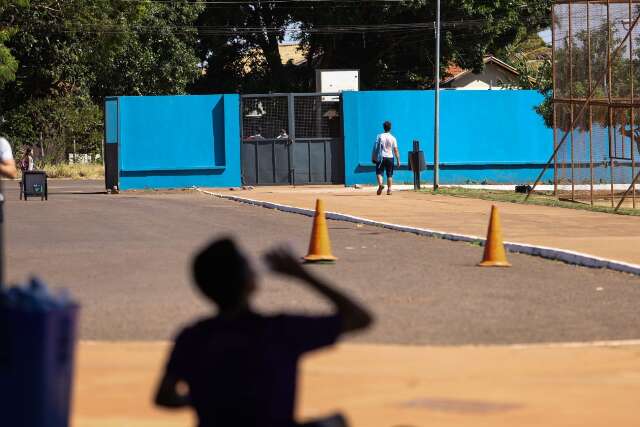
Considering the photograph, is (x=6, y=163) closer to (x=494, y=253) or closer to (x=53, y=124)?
(x=494, y=253)

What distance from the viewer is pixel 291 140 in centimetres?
4019

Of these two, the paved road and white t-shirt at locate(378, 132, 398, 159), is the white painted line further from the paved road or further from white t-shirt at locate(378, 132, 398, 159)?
white t-shirt at locate(378, 132, 398, 159)

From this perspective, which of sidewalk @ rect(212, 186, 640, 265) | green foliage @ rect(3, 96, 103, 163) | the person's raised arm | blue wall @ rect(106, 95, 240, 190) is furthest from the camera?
green foliage @ rect(3, 96, 103, 163)

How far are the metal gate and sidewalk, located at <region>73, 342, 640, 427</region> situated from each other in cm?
3041

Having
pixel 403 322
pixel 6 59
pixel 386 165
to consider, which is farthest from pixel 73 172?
pixel 403 322

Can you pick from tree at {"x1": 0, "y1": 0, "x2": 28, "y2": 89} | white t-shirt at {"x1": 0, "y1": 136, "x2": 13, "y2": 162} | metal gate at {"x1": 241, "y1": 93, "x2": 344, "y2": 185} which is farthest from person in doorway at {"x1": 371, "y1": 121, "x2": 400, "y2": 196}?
white t-shirt at {"x1": 0, "y1": 136, "x2": 13, "y2": 162}

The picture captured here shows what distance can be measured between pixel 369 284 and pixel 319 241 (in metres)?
2.12

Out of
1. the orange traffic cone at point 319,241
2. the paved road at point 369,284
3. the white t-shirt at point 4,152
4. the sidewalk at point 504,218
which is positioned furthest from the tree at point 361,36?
the white t-shirt at point 4,152

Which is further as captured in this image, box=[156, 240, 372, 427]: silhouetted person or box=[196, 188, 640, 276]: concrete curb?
box=[196, 188, 640, 276]: concrete curb

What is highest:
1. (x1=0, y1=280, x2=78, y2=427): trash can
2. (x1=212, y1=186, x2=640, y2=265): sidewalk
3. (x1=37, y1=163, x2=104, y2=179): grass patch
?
(x1=0, y1=280, x2=78, y2=427): trash can

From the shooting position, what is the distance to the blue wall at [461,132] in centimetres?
4109

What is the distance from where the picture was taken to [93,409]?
25.4ft

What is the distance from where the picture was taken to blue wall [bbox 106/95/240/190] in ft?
131

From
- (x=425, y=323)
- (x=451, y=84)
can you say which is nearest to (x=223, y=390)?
(x=425, y=323)
